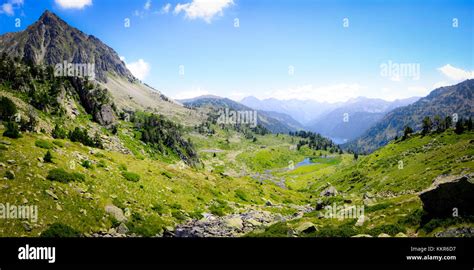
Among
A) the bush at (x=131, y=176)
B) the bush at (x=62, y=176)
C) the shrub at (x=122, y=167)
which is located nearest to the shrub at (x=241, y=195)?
the bush at (x=131, y=176)

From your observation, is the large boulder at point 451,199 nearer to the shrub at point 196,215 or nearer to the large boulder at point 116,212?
the shrub at point 196,215

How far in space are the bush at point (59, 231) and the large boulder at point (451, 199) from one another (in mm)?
28595

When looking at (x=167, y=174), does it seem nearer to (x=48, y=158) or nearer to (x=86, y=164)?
(x=86, y=164)

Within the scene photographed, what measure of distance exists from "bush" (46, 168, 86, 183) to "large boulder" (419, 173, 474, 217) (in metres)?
32.8

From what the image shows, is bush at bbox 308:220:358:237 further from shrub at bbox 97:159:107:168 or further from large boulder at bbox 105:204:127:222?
shrub at bbox 97:159:107:168

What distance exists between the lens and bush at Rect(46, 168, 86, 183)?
87.9ft

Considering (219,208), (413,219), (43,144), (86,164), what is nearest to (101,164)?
(86,164)

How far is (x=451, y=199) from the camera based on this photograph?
22.2 metres

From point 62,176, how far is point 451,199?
113 ft

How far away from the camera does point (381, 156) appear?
408 ft


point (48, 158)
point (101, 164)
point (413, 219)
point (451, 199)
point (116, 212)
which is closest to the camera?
point (451, 199)
